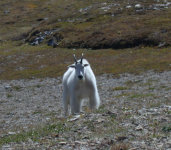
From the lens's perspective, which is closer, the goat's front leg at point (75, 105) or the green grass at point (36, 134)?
the green grass at point (36, 134)

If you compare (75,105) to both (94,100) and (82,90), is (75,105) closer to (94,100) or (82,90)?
(82,90)

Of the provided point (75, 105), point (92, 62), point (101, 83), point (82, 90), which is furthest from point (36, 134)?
point (92, 62)

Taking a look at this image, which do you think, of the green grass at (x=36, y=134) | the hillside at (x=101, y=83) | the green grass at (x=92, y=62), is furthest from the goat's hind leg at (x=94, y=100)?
the green grass at (x=92, y=62)

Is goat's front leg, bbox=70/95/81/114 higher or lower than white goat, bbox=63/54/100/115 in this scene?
lower

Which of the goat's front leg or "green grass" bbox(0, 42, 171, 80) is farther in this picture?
"green grass" bbox(0, 42, 171, 80)

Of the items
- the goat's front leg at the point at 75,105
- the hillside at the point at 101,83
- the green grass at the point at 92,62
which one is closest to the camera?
the hillside at the point at 101,83

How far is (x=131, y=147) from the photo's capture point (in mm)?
9320

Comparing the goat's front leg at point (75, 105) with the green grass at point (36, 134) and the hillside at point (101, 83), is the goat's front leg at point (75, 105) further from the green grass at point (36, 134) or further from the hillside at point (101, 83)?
the green grass at point (36, 134)

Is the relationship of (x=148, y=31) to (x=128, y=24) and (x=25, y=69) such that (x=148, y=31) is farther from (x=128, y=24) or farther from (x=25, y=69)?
(x=25, y=69)

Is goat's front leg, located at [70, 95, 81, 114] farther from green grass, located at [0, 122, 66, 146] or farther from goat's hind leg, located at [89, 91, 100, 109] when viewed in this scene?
green grass, located at [0, 122, 66, 146]

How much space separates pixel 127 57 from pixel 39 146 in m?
39.0

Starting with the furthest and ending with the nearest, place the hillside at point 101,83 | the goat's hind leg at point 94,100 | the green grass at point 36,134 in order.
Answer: the goat's hind leg at point 94,100, the green grass at point 36,134, the hillside at point 101,83

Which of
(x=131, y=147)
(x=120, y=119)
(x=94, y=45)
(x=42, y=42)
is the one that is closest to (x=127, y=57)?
(x=94, y=45)

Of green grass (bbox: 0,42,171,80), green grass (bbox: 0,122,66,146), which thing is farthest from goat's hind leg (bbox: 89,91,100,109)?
green grass (bbox: 0,42,171,80)
